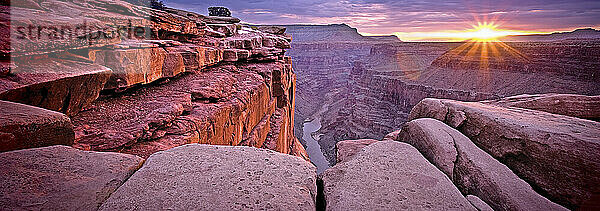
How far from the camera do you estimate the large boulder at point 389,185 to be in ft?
7.07

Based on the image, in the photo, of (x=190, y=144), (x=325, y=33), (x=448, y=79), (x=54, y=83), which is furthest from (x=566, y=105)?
(x=325, y=33)

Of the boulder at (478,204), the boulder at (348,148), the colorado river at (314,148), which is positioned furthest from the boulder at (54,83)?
the colorado river at (314,148)

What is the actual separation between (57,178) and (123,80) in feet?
10.3

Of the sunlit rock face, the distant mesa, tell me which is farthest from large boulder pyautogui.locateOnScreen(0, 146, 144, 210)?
the distant mesa

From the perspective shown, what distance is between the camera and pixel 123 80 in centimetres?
455

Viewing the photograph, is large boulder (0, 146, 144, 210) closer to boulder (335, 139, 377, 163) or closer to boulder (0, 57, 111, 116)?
boulder (0, 57, 111, 116)

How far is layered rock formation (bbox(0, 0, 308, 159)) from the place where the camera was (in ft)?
9.52

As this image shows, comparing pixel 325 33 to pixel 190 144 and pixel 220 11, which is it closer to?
pixel 220 11

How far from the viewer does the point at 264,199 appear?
81.4 inches

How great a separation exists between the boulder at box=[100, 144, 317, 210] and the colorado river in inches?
783

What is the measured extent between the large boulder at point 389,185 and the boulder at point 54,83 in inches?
136

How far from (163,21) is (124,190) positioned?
5843mm

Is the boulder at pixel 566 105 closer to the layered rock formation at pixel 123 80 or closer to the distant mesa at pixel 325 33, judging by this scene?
the layered rock formation at pixel 123 80

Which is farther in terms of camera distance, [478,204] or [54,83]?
[54,83]
